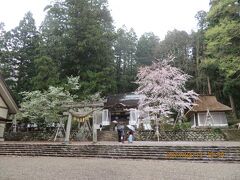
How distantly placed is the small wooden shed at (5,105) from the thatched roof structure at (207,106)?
54.0 feet

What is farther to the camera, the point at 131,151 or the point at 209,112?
the point at 209,112

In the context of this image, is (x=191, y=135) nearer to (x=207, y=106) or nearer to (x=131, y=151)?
(x=207, y=106)

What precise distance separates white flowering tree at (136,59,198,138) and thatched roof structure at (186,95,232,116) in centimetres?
71

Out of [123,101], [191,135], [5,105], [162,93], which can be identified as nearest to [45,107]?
[5,105]

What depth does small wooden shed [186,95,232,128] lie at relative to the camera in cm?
2417

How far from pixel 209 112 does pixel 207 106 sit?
0.69 meters

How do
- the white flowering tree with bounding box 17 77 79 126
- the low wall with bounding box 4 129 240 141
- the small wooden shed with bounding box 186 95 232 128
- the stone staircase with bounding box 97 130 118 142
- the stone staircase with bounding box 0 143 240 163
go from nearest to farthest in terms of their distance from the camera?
the stone staircase with bounding box 0 143 240 163
the low wall with bounding box 4 129 240 141
the white flowering tree with bounding box 17 77 79 126
the stone staircase with bounding box 97 130 118 142
the small wooden shed with bounding box 186 95 232 128

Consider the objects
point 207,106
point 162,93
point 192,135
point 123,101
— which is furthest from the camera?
point 123,101

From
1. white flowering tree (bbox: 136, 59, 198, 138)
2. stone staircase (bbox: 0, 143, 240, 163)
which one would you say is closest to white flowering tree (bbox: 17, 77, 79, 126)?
stone staircase (bbox: 0, 143, 240, 163)

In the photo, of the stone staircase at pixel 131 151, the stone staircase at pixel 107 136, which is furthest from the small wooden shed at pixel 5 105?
the stone staircase at pixel 107 136

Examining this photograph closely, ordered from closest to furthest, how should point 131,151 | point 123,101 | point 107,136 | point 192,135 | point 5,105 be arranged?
point 131,151 → point 192,135 → point 5,105 → point 107,136 → point 123,101

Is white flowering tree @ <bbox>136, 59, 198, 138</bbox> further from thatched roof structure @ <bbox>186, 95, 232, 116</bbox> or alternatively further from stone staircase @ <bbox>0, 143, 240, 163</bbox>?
stone staircase @ <bbox>0, 143, 240, 163</bbox>

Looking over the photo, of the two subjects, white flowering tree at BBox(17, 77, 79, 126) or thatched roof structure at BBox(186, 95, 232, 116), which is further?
thatched roof structure at BBox(186, 95, 232, 116)

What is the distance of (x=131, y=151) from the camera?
12.5m
